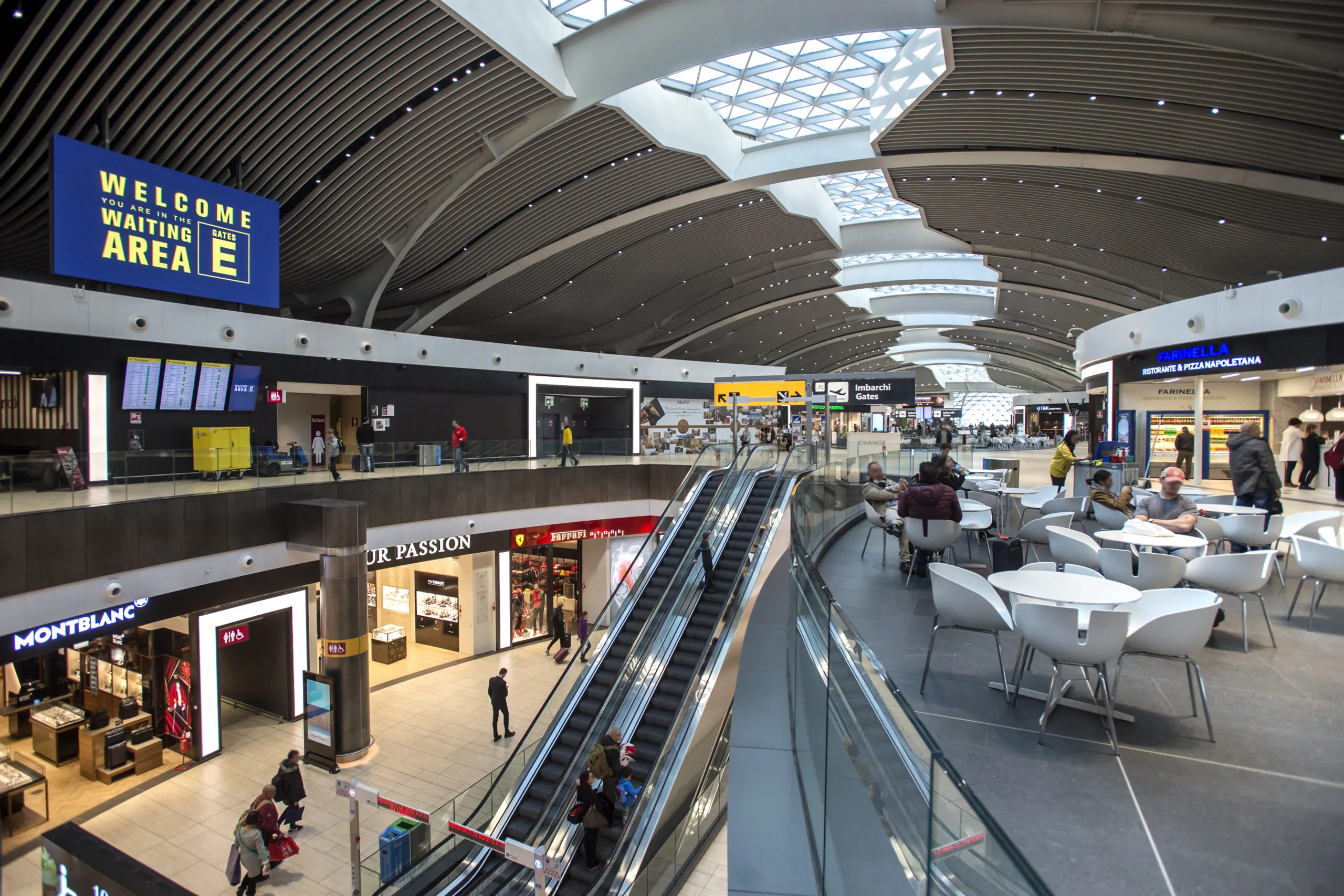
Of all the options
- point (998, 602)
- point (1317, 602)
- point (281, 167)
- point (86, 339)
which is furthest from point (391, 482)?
point (1317, 602)

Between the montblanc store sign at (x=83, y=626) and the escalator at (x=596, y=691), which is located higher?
the montblanc store sign at (x=83, y=626)

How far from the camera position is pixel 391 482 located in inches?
591

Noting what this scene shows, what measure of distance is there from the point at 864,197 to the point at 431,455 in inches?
860

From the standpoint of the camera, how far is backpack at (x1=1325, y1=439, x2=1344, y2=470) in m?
10.7

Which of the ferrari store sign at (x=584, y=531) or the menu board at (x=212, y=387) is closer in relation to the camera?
the menu board at (x=212, y=387)

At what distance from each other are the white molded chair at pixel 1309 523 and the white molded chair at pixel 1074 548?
2073mm

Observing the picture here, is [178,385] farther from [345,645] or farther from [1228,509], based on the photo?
[1228,509]

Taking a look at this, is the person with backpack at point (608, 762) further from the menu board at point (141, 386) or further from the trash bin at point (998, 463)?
the trash bin at point (998, 463)

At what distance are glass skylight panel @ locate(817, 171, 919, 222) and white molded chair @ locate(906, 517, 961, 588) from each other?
21.9 metres

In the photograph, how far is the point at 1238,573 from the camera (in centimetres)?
514

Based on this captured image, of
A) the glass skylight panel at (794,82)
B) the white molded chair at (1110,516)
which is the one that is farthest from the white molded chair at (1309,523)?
the glass skylight panel at (794,82)

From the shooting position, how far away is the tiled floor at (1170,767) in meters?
2.63

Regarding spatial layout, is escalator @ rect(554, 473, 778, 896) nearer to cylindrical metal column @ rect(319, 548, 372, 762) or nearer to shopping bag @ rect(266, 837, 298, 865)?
shopping bag @ rect(266, 837, 298, 865)

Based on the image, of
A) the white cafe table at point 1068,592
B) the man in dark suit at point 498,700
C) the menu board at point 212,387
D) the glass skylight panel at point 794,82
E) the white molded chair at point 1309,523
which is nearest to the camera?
the white cafe table at point 1068,592
